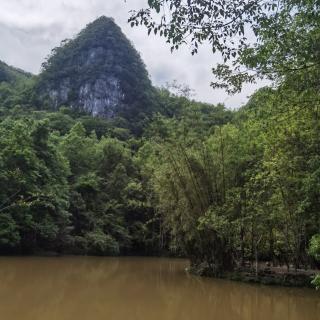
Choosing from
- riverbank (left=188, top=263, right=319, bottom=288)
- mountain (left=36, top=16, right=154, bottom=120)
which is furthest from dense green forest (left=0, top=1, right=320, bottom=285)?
mountain (left=36, top=16, right=154, bottom=120)

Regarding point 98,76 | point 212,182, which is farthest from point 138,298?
point 98,76

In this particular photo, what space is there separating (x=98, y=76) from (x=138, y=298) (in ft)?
203

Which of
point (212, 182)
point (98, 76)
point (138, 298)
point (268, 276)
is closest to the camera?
point (138, 298)

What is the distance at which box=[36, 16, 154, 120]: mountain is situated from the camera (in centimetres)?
6650

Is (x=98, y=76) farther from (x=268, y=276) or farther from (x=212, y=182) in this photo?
(x=268, y=276)

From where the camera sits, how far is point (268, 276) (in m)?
16.5

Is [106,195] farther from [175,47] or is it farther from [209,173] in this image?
[175,47]

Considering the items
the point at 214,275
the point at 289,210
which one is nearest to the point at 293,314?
the point at 289,210

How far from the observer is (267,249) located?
62.1ft

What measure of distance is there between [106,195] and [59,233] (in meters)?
7.44

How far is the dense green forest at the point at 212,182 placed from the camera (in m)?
5.39

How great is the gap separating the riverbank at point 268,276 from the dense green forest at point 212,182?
316 mm

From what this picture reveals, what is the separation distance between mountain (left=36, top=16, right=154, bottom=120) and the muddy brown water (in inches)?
1949

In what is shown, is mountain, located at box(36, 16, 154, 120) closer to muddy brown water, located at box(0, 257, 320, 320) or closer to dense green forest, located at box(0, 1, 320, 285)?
dense green forest, located at box(0, 1, 320, 285)
